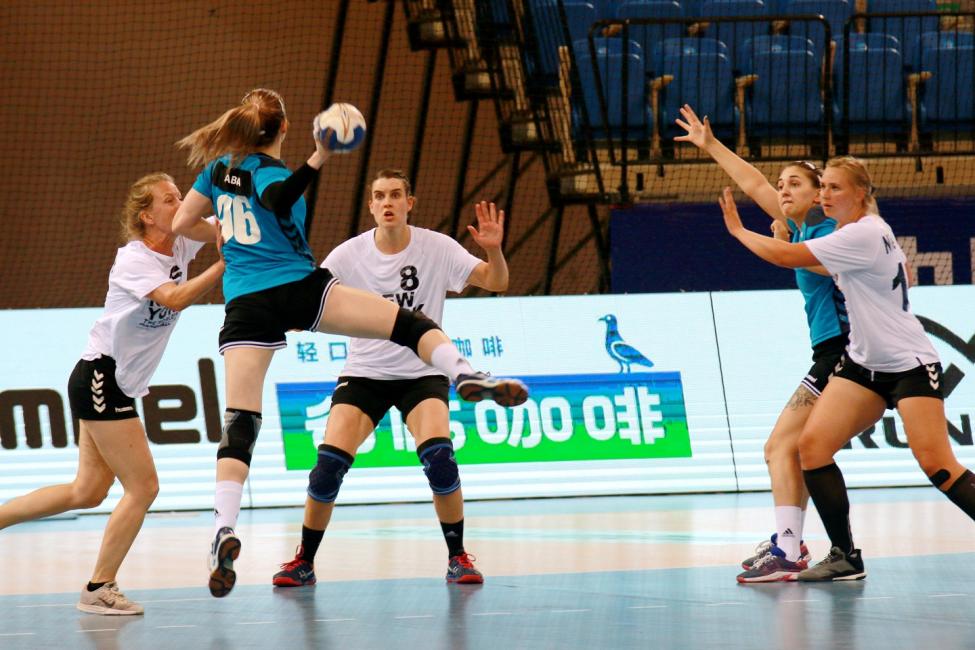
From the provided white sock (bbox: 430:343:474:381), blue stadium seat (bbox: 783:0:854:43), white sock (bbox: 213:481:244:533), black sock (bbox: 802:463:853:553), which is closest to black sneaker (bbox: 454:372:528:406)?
white sock (bbox: 430:343:474:381)

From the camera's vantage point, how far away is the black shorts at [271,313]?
477cm

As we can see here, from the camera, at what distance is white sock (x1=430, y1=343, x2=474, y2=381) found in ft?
15.2

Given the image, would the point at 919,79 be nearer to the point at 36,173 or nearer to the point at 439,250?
the point at 439,250

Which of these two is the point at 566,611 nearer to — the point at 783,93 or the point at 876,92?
the point at 783,93

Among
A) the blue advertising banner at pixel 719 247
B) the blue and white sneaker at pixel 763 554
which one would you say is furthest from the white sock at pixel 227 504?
the blue advertising banner at pixel 719 247

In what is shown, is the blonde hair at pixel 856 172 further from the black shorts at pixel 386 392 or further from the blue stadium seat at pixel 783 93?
the blue stadium seat at pixel 783 93

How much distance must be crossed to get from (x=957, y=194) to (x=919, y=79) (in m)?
1.21

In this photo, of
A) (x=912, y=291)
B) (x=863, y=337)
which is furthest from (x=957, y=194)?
(x=863, y=337)

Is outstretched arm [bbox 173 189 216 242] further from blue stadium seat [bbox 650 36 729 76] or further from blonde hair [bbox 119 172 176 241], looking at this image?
blue stadium seat [bbox 650 36 729 76]

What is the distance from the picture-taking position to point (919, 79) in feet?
40.7

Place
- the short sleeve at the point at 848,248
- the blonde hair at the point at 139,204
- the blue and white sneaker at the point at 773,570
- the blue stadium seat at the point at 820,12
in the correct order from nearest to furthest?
the short sleeve at the point at 848,248, the blonde hair at the point at 139,204, the blue and white sneaker at the point at 773,570, the blue stadium seat at the point at 820,12

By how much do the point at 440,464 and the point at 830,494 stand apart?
1.74 m

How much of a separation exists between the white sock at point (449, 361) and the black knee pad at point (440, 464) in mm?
1170

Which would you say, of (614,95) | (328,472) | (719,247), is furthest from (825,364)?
(614,95)
